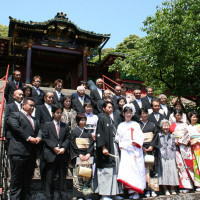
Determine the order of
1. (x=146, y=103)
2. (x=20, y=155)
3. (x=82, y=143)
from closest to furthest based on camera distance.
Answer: (x=20, y=155), (x=82, y=143), (x=146, y=103)

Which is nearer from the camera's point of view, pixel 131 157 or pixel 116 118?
pixel 131 157

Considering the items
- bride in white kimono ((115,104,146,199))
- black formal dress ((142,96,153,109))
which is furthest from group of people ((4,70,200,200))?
black formal dress ((142,96,153,109))

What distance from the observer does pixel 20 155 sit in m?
3.34

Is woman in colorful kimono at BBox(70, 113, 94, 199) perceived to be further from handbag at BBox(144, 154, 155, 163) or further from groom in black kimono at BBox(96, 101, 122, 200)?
handbag at BBox(144, 154, 155, 163)

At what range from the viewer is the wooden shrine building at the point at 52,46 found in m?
11.4

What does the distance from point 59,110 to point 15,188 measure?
1431 mm

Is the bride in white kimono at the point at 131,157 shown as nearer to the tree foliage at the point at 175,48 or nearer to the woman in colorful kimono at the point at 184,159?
the woman in colorful kimono at the point at 184,159

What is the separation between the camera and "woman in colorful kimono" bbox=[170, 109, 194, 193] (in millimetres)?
4351

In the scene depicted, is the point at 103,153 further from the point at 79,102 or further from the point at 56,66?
the point at 56,66

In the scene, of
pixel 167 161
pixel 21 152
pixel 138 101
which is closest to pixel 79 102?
pixel 138 101

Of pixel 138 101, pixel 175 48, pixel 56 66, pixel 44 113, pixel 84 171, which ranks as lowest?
pixel 84 171

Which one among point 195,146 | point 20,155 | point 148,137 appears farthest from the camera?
point 195,146

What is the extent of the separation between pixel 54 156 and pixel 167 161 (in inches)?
86.6

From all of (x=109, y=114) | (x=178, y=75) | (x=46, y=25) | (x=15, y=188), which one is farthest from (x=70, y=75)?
(x=15, y=188)
